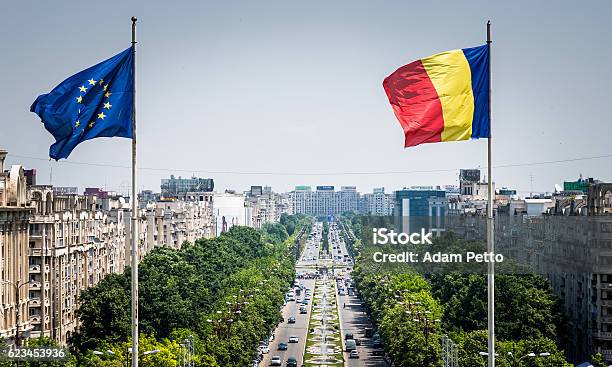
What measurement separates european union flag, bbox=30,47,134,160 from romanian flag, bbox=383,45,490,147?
30.0ft

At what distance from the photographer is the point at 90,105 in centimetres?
3469

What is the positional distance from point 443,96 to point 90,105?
40.1 feet

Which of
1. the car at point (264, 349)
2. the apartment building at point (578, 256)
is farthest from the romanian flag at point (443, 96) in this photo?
the car at point (264, 349)

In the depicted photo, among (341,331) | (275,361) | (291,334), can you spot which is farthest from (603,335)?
(291,334)

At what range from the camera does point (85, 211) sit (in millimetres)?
114812

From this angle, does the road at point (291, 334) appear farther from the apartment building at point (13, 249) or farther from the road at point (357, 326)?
the apartment building at point (13, 249)

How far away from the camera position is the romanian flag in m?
33.8

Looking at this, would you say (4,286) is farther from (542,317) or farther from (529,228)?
(529,228)

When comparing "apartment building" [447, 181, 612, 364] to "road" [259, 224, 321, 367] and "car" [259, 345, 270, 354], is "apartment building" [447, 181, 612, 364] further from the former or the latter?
"car" [259, 345, 270, 354]

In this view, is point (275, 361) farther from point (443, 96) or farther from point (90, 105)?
point (443, 96)

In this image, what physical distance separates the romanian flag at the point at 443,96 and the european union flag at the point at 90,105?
916 centimetres

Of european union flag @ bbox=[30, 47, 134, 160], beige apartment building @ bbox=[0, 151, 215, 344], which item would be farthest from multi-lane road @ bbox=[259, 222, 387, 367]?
european union flag @ bbox=[30, 47, 134, 160]

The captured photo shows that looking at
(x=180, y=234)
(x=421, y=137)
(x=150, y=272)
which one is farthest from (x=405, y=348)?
(x=180, y=234)

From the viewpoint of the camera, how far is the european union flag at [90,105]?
34531 millimetres
